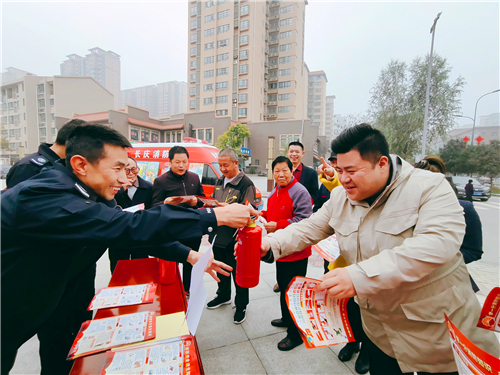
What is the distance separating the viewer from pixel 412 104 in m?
17.2

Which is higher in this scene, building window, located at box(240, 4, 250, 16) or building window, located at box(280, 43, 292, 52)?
building window, located at box(240, 4, 250, 16)

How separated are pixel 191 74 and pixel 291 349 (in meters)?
44.5

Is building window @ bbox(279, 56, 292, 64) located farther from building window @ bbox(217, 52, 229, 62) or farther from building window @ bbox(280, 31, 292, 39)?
building window @ bbox(217, 52, 229, 62)

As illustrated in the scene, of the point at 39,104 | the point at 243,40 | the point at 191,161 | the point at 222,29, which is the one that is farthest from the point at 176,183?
the point at 39,104

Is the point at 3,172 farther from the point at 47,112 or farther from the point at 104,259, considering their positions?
the point at 104,259

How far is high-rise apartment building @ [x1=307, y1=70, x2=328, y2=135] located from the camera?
253 ft

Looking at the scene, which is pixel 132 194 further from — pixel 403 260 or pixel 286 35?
pixel 286 35

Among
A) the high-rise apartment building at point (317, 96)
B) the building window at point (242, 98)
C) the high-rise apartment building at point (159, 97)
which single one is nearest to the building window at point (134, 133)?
the building window at point (242, 98)

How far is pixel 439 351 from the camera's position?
1109 millimetres

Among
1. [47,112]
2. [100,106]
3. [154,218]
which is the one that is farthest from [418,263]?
[47,112]

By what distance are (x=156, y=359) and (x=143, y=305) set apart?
568 mm

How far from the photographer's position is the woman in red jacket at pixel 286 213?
94.6 inches

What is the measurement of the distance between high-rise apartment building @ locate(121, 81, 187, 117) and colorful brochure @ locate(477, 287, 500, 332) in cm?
9974

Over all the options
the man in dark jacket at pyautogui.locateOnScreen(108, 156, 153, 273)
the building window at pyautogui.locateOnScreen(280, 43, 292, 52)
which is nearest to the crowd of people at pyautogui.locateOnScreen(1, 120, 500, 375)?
the man in dark jacket at pyautogui.locateOnScreen(108, 156, 153, 273)
